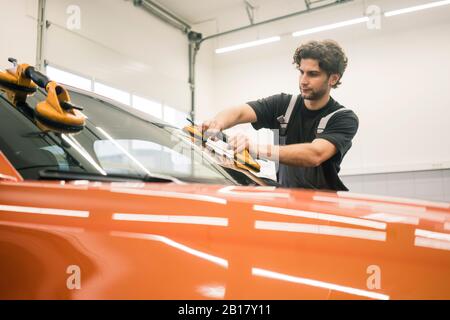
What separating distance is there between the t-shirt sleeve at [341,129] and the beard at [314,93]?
10 cm

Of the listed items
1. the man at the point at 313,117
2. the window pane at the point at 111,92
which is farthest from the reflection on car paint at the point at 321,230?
the window pane at the point at 111,92

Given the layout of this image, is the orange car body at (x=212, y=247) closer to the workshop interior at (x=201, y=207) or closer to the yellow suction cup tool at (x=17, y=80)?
the workshop interior at (x=201, y=207)

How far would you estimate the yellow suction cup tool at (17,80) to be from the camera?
3.81ft

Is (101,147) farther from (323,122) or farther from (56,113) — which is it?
(323,122)

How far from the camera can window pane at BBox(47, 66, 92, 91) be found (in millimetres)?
5890

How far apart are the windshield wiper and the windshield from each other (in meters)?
0.02

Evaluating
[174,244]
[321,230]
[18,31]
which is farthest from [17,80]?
[18,31]

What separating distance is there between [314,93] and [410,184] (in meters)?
6.40

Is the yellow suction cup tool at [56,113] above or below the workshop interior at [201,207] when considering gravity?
above

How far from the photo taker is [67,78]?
6.17 m
